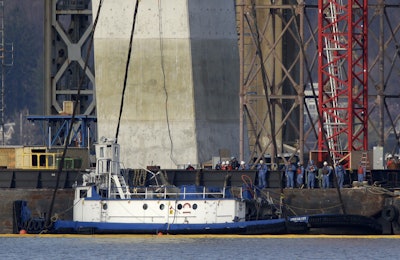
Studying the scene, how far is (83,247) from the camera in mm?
90625

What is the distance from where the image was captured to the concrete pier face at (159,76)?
340 feet

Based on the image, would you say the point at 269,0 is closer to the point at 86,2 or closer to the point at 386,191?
the point at 86,2

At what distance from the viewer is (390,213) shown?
9694 cm

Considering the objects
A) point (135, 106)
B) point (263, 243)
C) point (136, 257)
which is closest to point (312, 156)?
point (135, 106)

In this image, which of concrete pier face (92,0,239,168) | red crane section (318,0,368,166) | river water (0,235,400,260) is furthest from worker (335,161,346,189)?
red crane section (318,0,368,166)

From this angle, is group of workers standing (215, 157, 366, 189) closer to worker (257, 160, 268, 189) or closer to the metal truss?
worker (257, 160, 268, 189)

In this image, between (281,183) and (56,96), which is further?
(56,96)

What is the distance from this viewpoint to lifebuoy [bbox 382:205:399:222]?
3812 inches

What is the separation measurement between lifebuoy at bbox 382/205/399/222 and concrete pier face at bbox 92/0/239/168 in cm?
1289

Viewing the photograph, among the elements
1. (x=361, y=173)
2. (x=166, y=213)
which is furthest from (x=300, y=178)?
(x=166, y=213)

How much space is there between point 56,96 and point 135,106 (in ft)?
53.9

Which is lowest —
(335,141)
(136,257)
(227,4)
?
(136,257)

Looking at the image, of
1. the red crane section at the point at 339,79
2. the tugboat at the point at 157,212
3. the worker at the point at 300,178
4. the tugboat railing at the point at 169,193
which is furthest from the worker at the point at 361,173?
the red crane section at the point at 339,79

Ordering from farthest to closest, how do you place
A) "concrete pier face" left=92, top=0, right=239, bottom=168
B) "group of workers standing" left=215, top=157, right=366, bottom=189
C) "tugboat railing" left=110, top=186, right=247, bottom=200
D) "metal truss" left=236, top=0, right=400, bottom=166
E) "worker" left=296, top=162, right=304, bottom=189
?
"metal truss" left=236, top=0, right=400, bottom=166, "concrete pier face" left=92, top=0, right=239, bottom=168, "worker" left=296, top=162, right=304, bottom=189, "group of workers standing" left=215, top=157, right=366, bottom=189, "tugboat railing" left=110, top=186, right=247, bottom=200
